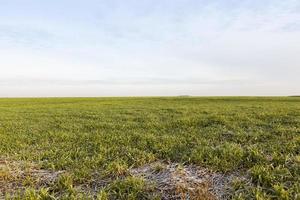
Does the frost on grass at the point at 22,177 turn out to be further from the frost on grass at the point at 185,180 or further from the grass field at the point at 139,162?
the frost on grass at the point at 185,180

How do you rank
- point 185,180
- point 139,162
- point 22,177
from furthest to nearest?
point 139,162 → point 22,177 → point 185,180

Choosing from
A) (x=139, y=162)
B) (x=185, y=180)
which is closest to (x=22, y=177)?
(x=139, y=162)

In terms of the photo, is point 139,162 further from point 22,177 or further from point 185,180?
point 22,177

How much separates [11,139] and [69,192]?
7661 mm

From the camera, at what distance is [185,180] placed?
22.2 ft

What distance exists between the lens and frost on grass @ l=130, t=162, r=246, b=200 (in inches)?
241

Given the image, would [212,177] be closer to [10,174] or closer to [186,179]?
[186,179]

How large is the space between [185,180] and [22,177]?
13.1 feet

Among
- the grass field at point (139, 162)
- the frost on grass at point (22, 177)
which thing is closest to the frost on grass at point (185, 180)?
the grass field at point (139, 162)

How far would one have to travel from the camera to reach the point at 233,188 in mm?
6277

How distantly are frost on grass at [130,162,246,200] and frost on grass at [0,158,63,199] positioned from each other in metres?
2.06

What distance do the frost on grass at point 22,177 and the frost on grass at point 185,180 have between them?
81.0 inches

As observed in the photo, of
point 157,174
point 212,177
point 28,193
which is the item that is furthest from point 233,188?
point 28,193

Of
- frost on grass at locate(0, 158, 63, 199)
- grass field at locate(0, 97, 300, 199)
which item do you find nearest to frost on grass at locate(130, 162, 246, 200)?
grass field at locate(0, 97, 300, 199)
